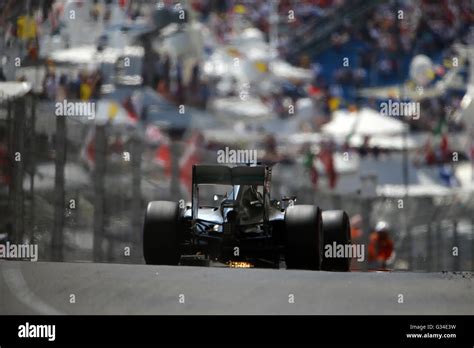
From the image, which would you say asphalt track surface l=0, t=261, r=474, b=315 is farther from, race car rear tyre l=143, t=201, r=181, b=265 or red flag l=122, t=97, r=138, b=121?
red flag l=122, t=97, r=138, b=121

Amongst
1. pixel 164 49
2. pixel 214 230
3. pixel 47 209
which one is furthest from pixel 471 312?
pixel 164 49

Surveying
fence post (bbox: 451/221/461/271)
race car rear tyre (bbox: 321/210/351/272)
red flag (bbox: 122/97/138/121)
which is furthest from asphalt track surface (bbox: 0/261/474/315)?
red flag (bbox: 122/97/138/121)

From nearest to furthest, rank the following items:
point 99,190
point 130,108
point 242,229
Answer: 1. point 242,229
2. point 99,190
3. point 130,108

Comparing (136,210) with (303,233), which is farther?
(136,210)

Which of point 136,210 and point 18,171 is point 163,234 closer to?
point 136,210

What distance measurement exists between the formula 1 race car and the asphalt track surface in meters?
0.21

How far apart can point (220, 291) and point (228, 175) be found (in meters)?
1.17

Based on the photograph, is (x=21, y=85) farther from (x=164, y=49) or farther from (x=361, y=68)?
(x=361, y=68)

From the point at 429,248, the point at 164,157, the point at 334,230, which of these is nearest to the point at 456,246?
the point at 429,248

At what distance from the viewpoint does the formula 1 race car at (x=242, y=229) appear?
1094 centimetres

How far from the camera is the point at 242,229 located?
444 inches

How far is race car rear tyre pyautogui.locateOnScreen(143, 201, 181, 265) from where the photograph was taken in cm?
1145

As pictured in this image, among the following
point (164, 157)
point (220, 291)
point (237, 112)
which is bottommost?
point (220, 291)

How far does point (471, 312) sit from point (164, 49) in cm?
859
